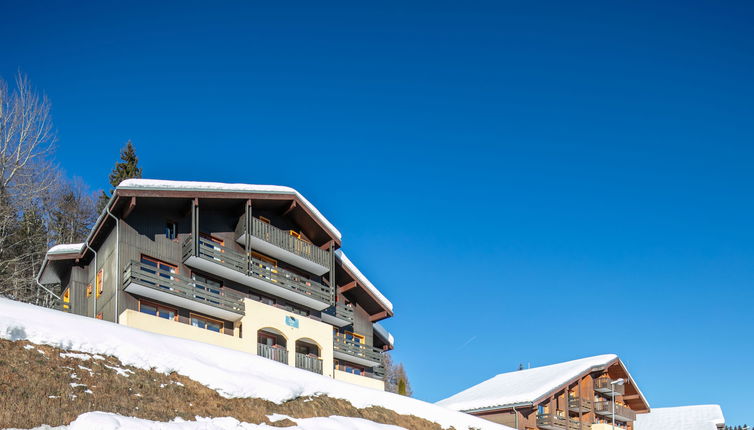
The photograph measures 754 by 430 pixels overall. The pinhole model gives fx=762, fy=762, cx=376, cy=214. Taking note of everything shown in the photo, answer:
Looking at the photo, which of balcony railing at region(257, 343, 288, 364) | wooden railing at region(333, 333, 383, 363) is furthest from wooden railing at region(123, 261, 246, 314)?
wooden railing at region(333, 333, 383, 363)

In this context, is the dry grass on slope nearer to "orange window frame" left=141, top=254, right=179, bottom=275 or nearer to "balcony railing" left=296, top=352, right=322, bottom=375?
"orange window frame" left=141, top=254, right=179, bottom=275

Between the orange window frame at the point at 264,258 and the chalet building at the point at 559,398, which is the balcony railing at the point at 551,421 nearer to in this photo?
the chalet building at the point at 559,398

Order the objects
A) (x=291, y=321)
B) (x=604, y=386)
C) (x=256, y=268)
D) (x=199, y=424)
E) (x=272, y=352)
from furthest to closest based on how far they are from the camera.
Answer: (x=604, y=386)
(x=291, y=321)
(x=256, y=268)
(x=272, y=352)
(x=199, y=424)

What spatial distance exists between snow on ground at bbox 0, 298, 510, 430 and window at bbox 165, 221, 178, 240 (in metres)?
8.98

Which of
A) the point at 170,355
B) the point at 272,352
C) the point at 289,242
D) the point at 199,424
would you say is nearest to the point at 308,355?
the point at 272,352

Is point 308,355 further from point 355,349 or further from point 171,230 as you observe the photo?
point 171,230

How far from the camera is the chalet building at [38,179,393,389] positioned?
103 feet

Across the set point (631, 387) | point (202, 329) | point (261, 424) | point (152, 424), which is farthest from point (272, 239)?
point (631, 387)

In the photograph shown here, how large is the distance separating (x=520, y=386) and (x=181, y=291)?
25.1 metres

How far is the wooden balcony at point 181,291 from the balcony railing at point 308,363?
3.74m

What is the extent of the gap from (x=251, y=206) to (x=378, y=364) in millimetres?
11955

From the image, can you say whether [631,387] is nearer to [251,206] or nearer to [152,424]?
[251,206]

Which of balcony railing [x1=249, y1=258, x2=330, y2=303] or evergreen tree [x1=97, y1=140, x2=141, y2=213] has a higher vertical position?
evergreen tree [x1=97, y1=140, x2=141, y2=213]

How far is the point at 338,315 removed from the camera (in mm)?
40656
